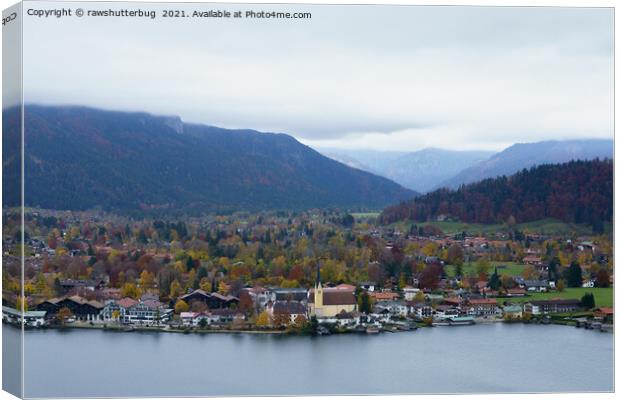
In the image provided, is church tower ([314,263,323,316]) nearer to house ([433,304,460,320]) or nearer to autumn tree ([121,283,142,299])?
house ([433,304,460,320])

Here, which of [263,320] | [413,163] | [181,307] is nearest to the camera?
[263,320]

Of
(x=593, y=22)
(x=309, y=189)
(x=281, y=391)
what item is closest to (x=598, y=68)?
(x=593, y=22)

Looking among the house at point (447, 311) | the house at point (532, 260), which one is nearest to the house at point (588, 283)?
the house at point (532, 260)

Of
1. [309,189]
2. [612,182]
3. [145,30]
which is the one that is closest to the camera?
[145,30]

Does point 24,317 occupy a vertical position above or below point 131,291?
below

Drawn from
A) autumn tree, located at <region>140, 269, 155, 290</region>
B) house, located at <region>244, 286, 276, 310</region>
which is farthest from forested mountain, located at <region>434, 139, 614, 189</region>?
autumn tree, located at <region>140, 269, 155, 290</region>

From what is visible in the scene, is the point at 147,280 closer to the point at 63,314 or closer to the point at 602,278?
the point at 63,314

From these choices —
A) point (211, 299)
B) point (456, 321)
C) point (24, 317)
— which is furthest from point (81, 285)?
point (456, 321)

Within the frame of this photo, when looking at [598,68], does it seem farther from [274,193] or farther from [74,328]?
[74,328]
